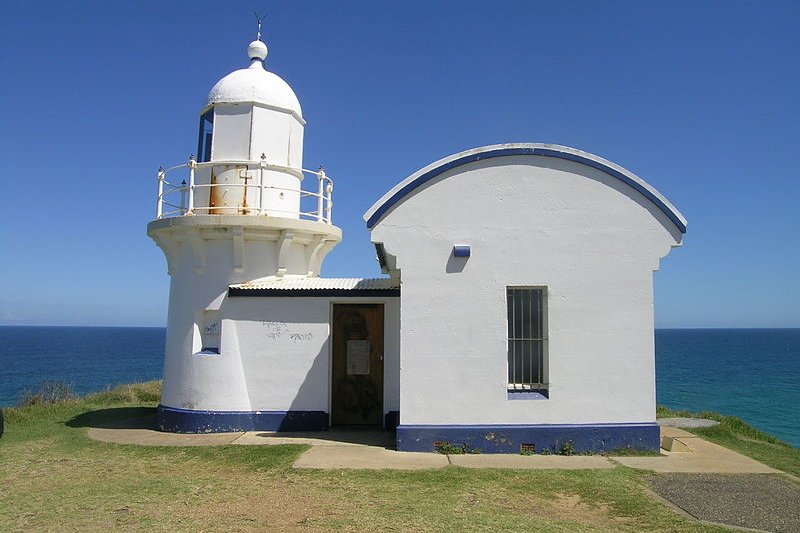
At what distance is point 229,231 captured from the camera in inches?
462

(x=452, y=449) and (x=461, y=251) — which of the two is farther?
(x=461, y=251)

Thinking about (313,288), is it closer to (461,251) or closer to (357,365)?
(357,365)

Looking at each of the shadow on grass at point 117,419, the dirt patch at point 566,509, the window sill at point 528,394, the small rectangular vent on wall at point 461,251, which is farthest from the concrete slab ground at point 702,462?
the shadow on grass at point 117,419

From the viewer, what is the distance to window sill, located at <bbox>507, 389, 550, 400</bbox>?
32.9ft

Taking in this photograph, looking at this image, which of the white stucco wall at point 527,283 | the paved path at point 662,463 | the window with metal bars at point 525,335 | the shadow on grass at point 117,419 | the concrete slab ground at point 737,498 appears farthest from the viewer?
the shadow on grass at point 117,419

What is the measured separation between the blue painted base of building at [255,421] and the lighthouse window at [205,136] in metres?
5.39

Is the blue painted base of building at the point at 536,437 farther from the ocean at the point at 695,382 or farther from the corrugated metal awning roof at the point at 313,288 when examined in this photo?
the ocean at the point at 695,382

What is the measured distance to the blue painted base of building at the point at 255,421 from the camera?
37.7 ft

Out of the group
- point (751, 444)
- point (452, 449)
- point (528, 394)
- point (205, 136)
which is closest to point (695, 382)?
point (751, 444)

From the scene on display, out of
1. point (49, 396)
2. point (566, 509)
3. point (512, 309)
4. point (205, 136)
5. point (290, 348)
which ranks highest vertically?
point (205, 136)

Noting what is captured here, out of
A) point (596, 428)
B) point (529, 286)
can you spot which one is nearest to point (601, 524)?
point (596, 428)

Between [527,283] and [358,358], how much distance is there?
372cm

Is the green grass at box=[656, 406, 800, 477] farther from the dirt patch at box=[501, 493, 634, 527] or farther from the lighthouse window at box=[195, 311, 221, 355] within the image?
the lighthouse window at box=[195, 311, 221, 355]

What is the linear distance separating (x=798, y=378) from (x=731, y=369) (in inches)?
412
